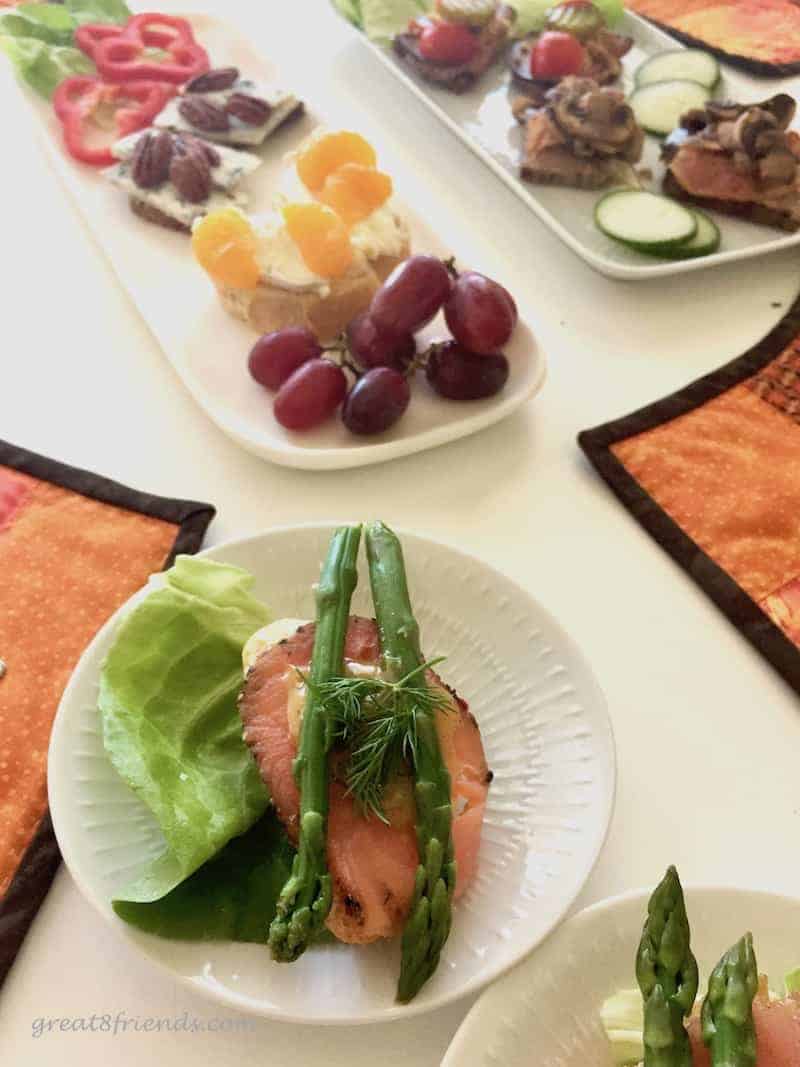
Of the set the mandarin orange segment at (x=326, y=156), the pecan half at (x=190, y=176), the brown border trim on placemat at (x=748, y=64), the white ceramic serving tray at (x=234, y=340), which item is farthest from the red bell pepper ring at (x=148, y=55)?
the brown border trim on placemat at (x=748, y=64)

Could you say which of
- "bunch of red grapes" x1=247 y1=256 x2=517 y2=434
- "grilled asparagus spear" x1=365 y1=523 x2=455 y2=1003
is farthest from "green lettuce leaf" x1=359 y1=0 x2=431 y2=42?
"grilled asparagus spear" x1=365 y1=523 x2=455 y2=1003

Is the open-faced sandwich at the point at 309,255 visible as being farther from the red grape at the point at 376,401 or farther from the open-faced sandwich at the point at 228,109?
the open-faced sandwich at the point at 228,109

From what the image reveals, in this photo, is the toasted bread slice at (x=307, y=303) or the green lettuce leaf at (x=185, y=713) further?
the toasted bread slice at (x=307, y=303)

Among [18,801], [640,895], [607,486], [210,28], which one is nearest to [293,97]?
[210,28]

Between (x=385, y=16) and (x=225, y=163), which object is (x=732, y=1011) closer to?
(x=225, y=163)

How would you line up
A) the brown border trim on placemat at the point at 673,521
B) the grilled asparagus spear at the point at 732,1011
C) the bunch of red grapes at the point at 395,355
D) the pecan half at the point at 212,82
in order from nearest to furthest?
A: the grilled asparagus spear at the point at 732,1011 → the brown border trim on placemat at the point at 673,521 → the bunch of red grapes at the point at 395,355 → the pecan half at the point at 212,82

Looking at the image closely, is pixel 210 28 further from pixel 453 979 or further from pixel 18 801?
pixel 453 979
